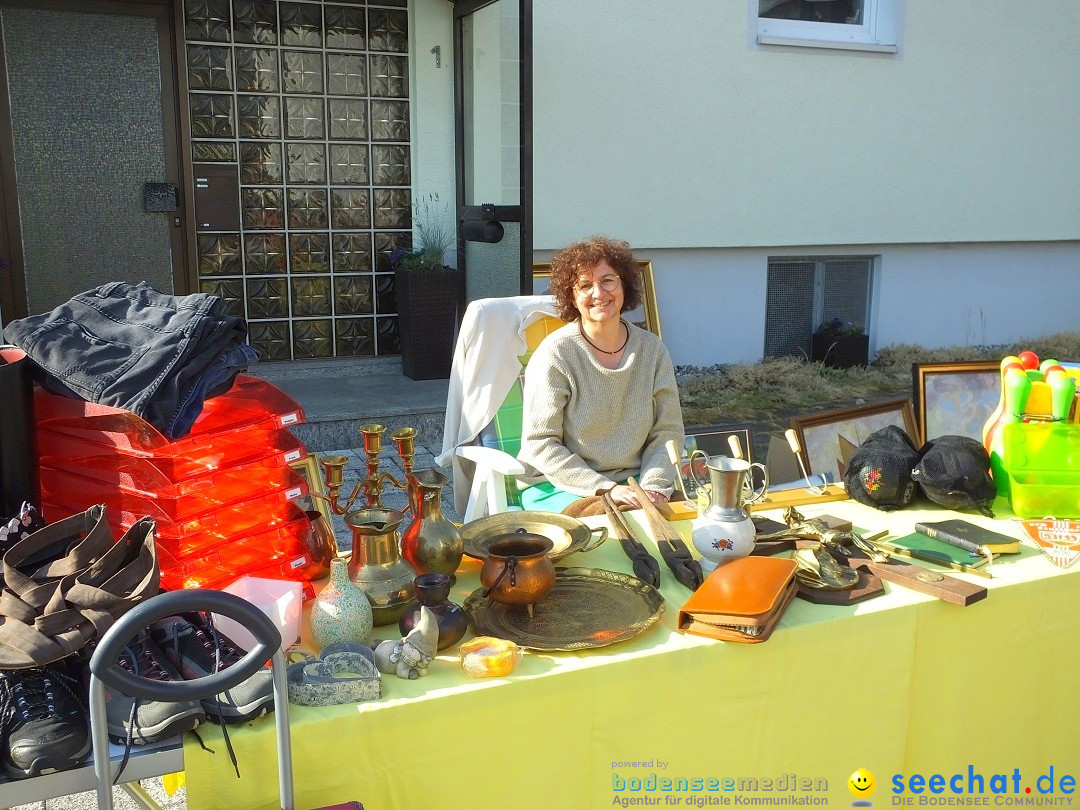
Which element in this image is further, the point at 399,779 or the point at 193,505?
the point at 193,505

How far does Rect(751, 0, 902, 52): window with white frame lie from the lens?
23.3ft

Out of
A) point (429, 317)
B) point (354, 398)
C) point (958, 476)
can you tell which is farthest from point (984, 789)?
point (429, 317)

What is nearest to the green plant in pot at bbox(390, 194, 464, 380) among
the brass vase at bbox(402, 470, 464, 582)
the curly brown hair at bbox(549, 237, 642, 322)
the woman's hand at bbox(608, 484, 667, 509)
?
the curly brown hair at bbox(549, 237, 642, 322)

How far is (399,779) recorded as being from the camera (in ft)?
5.12

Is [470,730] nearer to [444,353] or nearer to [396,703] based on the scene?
[396,703]

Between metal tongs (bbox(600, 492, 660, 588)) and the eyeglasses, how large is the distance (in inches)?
39.5

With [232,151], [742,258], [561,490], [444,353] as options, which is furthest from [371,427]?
[742,258]

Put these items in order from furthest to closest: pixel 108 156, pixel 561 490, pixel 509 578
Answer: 1. pixel 108 156
2. pixel 561 490
3. pixel 509 578

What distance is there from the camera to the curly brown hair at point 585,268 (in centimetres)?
334

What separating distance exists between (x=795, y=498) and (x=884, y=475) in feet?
0.78

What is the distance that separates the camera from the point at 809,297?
26.4 feet

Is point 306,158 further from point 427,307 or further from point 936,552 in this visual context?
point 936,552

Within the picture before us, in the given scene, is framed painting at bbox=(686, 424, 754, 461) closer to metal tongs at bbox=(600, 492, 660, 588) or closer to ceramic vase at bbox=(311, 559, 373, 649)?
metal tongs at bbox=(600, 492, 660, 588)

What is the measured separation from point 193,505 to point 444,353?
177 inches
